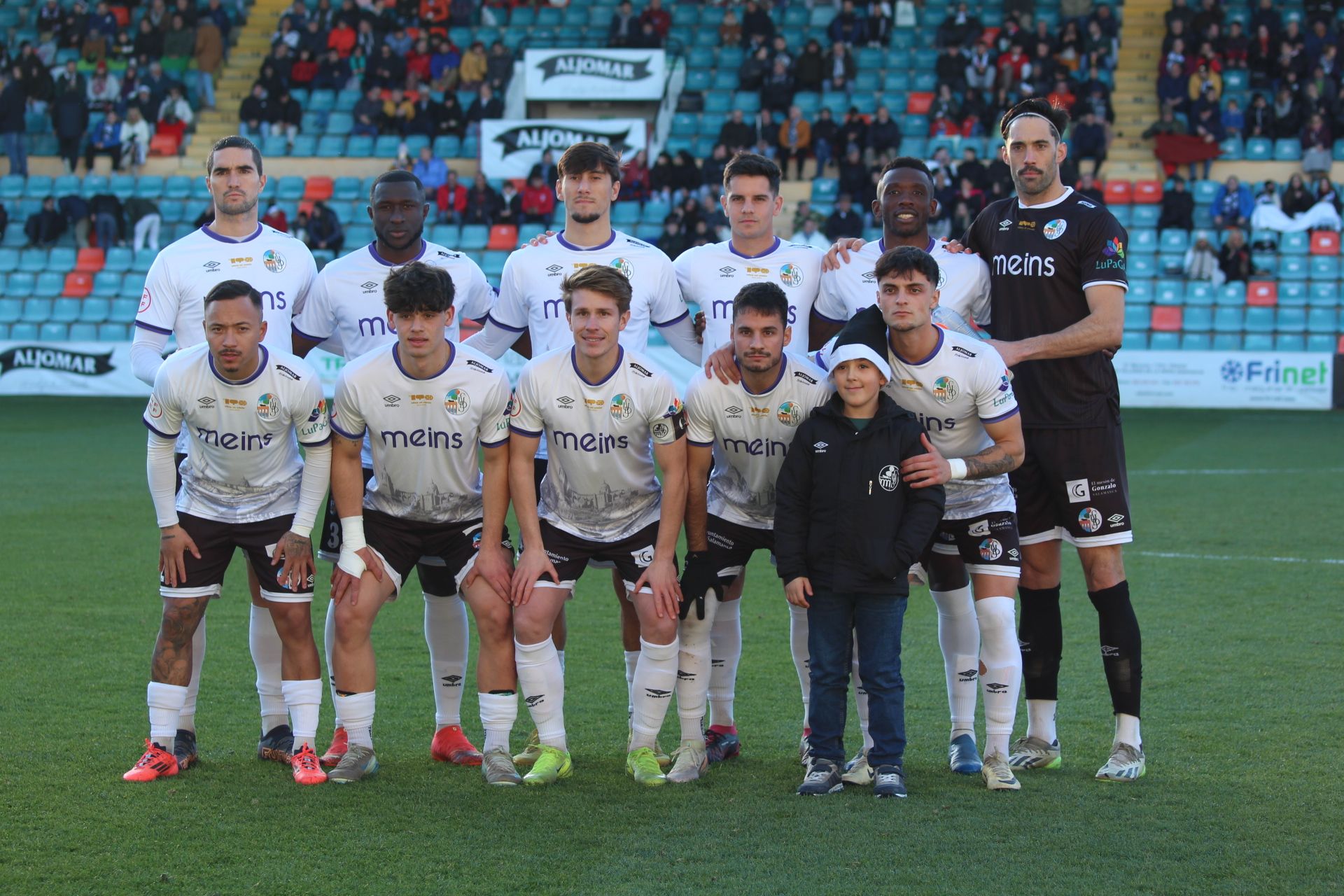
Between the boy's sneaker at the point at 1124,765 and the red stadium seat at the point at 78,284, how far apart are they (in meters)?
21.5

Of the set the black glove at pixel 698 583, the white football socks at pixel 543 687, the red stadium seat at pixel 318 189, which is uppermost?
the red stadium seat at pixel 318 189

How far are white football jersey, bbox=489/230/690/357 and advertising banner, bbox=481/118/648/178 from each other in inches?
729

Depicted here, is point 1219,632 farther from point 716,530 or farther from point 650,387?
point 650,387

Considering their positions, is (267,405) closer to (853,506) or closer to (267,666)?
(267,666)

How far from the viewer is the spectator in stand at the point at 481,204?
75.9ft

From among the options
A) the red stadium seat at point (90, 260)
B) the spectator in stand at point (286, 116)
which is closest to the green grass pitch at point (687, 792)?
the red stadium seat at point (90, 260)

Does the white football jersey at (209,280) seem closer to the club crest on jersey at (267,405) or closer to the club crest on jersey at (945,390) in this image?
the club crest on jersey at (267,405)

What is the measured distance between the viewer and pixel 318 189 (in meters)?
24.7

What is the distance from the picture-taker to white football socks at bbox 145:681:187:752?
5.15 meters

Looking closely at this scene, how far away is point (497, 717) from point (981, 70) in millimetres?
20887

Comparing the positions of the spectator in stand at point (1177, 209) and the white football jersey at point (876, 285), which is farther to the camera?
the spectator in stand at point (1177, 209)

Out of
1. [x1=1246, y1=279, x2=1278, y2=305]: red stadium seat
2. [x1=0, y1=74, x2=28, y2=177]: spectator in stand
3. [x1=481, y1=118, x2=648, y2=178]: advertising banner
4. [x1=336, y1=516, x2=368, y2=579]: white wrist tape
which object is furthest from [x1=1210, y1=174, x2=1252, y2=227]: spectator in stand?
[x1=0, y1=74, x2=28, y2=177]: spectator in stand

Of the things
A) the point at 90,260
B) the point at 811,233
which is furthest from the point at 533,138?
the point at 90,260

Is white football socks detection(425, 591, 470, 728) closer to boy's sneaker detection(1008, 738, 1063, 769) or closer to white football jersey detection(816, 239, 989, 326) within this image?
white football jersey detection(816, 239, 989, 326)
